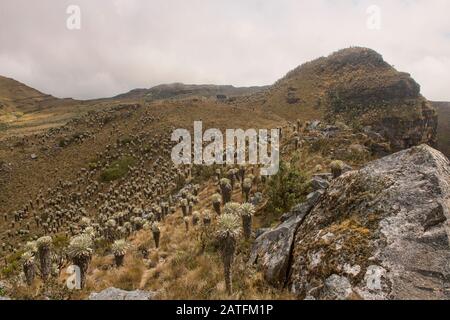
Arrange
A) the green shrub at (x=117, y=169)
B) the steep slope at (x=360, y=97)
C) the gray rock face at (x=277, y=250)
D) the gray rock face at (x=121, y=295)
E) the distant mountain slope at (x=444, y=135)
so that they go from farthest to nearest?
1. the distant mountain slope at (x=444, y=135)
2. the steep slope at (x=360, y=97)
3. the green shrub at (x=117, y=169)
4. the gray rock face at (x=277, y=250)
5. the gray rock face at (x=121, y=295)

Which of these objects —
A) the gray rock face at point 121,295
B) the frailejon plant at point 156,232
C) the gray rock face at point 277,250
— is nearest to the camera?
the gray rock face at point 121,295

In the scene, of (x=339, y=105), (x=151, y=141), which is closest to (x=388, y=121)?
(x=339, y=105)

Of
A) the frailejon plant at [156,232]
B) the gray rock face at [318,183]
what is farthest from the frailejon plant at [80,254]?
the gray rock face at [318,183]

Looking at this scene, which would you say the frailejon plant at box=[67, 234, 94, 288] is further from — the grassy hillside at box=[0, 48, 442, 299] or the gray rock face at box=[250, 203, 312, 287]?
the gray rock face at box=[250, 203, 312, 287]

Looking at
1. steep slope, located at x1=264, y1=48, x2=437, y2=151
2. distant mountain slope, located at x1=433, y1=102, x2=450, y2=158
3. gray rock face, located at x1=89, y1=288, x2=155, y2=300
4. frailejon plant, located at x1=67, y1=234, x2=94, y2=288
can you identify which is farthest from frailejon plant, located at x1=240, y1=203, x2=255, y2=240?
distant mountain slope, located at x1=433, y1=102, x2=450, y2=158

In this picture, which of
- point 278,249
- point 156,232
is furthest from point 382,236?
point 156,232

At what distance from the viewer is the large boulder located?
27.1 feet

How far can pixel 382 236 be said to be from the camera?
9.20 meters

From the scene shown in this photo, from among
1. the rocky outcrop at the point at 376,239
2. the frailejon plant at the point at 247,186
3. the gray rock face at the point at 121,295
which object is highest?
the rocky outcrop at the point at 376,239

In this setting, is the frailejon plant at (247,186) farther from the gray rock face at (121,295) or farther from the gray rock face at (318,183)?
the gray rock face at (121,295)

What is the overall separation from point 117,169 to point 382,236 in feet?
235

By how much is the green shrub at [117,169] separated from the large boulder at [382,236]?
220ft

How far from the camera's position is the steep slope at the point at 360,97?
76062 mm
